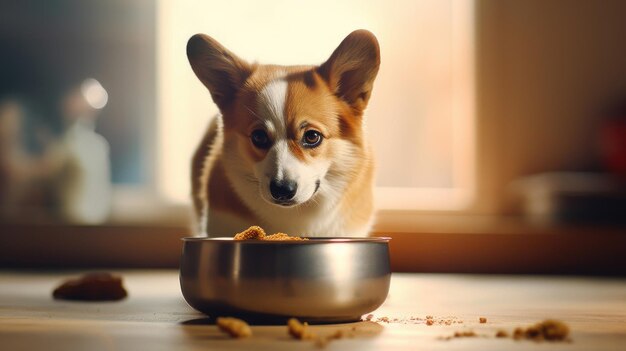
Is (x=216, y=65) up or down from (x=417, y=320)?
up

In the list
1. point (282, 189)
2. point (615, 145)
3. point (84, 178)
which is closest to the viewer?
point (282, 189)

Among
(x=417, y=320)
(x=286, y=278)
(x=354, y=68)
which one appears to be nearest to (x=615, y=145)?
(x=354, y=68)

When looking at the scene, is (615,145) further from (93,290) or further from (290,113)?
(93,290)

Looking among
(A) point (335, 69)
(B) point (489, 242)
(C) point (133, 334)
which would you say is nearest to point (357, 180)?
(A) point (335, 69)

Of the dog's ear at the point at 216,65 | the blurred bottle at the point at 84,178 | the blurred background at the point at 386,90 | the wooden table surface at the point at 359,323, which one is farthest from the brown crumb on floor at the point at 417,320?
the blurred bottle at the point at 84,178

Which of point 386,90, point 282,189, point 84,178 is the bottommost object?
point 282,189

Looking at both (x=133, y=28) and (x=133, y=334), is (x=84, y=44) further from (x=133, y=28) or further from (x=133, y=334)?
(x=133, y=334)

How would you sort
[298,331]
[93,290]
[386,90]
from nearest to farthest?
[298,331]
[93,290]
[386,90]
